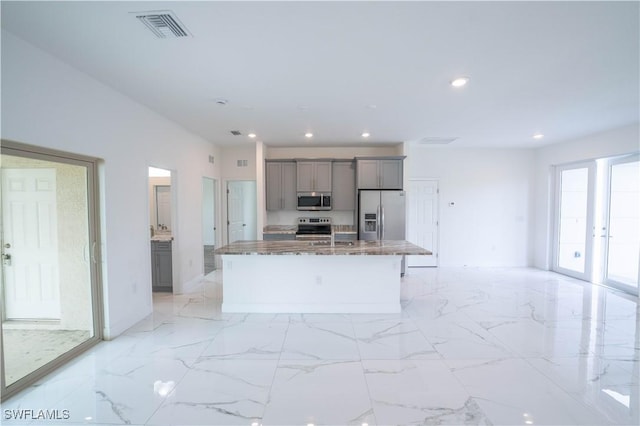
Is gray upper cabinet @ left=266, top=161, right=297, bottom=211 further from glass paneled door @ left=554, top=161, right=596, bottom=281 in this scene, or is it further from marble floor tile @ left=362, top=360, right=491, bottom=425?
glass paneled door @ left=554, top=161, right=596, bottom=281

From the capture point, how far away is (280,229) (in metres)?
6.32

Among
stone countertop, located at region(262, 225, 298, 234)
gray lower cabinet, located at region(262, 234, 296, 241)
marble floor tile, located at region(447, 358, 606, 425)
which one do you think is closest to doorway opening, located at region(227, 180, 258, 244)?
stone countertop, located at region(262, 225, 298, 234)

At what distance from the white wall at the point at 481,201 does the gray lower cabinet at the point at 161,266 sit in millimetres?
5118

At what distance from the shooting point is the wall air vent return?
5.68 m

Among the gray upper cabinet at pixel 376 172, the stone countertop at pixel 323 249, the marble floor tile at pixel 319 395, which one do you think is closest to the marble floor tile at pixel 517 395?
the marble floor tile at pixel 319 395

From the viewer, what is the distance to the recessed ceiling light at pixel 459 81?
9.65ft

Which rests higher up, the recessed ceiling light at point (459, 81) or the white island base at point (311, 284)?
the recessed ceiling light at point (459, 81)

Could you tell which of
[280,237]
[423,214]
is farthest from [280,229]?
[423,214]

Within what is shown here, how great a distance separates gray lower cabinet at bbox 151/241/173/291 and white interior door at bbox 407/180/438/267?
481cm

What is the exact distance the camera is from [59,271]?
122 inches

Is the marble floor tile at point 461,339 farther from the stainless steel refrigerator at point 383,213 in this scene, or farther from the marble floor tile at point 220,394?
the stainless steel refrigerator at point 383,213

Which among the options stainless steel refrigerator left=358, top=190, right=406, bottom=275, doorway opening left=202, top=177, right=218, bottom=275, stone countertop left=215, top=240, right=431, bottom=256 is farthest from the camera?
doorway opening left=202, top=177, right=218, bottom=275

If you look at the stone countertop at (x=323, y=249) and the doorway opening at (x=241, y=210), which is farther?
the doorway opening at (x=241, y=210)

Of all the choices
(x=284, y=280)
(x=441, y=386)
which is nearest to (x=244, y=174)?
(x=284, y=280)
